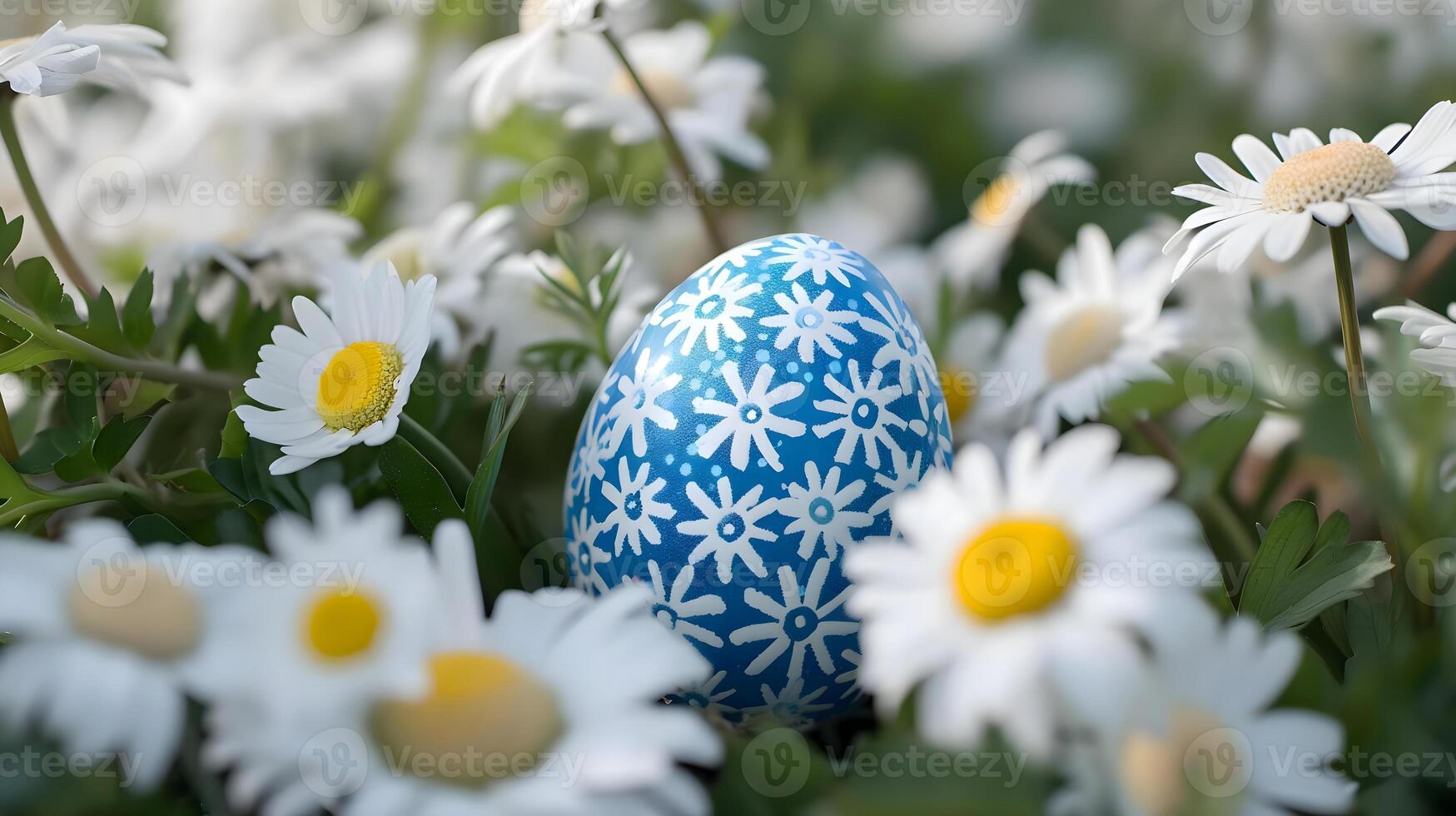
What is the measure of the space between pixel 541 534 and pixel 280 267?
0.22 meters

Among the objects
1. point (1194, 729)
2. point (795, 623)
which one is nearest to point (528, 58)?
point (795, 623)

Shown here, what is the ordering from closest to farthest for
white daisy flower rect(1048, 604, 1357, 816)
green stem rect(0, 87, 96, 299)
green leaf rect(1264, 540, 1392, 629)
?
white daisy flower rect(1048, 604, 1357, 816)
green leaf rect(1264, 540, 1392, 629)
green stem rect(0, 87, 96, 299)

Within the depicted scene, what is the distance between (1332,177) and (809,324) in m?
0.18

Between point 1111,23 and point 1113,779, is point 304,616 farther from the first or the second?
point 1111,23

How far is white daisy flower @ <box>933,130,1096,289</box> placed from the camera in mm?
654

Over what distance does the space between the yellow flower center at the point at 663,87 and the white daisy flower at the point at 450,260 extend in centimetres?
12

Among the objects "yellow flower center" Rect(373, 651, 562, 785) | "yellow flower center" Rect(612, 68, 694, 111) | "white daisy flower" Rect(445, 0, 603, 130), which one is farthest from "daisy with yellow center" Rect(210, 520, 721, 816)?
"yellow flower center" Rect(612, 68, 694, 111)

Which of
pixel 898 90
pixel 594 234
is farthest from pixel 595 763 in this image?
pixel 898 90

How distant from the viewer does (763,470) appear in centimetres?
38

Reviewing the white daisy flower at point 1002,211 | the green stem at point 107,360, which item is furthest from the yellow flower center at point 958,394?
the green stem at point 107,360

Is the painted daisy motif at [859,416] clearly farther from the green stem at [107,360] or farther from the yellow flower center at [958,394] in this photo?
the green stem at [107,360]

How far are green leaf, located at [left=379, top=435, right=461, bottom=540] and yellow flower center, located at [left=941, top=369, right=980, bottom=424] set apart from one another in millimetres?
265

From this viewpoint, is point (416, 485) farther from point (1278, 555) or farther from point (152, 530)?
point (1278, 555)

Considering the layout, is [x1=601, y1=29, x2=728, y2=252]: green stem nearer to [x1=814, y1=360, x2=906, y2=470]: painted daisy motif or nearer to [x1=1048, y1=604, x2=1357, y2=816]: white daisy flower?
[x1=814, y1=360, x2=906, y2=470]: painted daisy motif
